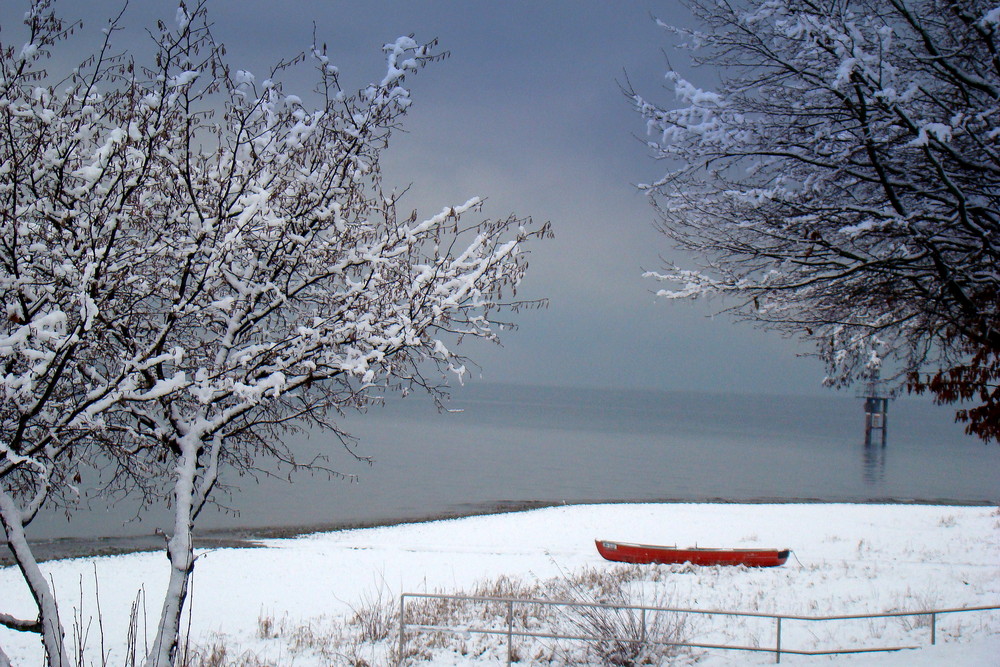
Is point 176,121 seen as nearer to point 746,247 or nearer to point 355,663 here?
point 746,247

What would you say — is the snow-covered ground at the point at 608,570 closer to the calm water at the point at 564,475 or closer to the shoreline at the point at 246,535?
the shoreline at the point at 246,535

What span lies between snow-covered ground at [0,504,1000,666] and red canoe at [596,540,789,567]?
60 cm

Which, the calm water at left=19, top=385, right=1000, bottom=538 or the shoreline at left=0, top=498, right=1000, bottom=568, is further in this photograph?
the calm water at left=19, top=385, right=1000, bottom=538

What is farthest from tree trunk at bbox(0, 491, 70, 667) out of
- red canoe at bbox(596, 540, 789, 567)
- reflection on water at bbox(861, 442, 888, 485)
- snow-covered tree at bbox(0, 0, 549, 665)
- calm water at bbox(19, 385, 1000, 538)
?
reflection on water at bbox(861, 442, 888, 485)

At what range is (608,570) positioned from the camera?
19875 millimetres

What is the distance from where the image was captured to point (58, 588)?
18.9 metres

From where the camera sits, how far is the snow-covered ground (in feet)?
33.7

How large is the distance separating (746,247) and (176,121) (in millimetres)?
5259

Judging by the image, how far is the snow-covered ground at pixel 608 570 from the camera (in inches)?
405

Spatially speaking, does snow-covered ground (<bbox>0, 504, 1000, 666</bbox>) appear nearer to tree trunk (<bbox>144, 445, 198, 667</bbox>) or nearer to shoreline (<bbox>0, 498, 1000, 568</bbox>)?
tree trunk (<bbox>144, 445, 198, 667</bbox>)

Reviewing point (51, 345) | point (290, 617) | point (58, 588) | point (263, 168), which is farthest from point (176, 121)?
point (58, 588)

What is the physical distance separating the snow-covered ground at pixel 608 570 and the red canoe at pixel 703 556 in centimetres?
60

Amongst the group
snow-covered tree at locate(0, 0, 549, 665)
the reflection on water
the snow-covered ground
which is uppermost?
snow-covered tree at locate(0, 0, 549, 665)

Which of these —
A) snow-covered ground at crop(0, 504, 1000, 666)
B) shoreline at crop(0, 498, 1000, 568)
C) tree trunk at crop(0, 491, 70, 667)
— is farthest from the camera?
shoreline at crop(0, 498, 1000, 568)
